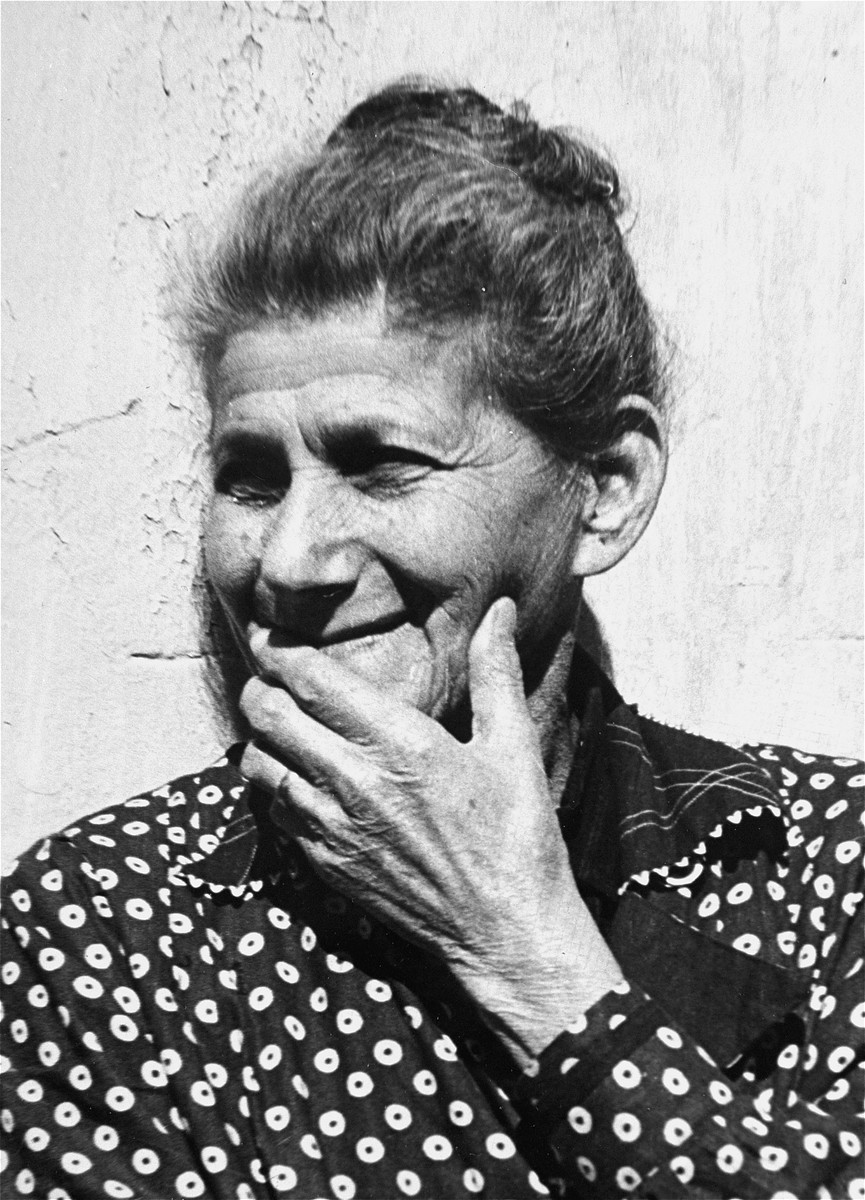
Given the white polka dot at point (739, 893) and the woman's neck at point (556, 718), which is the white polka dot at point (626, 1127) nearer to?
the white polka dot at point (739, 893)

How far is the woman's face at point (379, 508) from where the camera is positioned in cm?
191

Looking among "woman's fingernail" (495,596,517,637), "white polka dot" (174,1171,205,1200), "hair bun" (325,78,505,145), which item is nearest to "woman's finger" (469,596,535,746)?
"woman's fingernail" (495,596,517,637)

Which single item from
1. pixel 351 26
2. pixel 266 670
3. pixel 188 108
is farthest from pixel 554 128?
pixel 266 670

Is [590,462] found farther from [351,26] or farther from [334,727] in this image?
[351,26]

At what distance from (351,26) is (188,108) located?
321mm

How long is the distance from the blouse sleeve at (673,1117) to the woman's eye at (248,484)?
2.78 feet

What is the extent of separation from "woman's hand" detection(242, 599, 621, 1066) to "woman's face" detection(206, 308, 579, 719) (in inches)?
3.1

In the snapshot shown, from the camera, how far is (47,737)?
2.30m

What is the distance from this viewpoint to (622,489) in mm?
2141

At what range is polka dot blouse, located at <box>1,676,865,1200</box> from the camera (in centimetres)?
164

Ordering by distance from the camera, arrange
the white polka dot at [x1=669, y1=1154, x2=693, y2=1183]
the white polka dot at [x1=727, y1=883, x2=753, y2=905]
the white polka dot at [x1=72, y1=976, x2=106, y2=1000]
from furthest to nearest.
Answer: the white polka dot at [x1=727, y1=883, x2=753, y2=905], the white polka dot at [x1=72, y1=976, x2=106, y2=1000], the white polka dot at [x1=669, y1=1154, x2=693, y2=1183]

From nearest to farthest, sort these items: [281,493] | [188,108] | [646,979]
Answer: [646,979], [281,493], [188,108]

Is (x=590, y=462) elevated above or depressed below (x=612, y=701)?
above

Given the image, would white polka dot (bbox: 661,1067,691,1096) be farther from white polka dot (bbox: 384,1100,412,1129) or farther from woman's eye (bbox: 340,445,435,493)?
woman's eye (bbox: 340,445,435,493)
